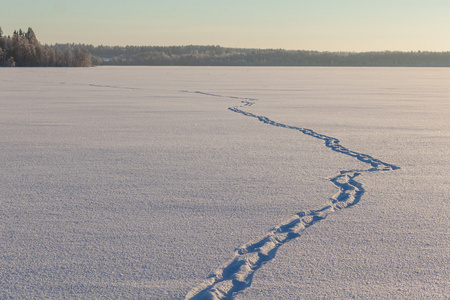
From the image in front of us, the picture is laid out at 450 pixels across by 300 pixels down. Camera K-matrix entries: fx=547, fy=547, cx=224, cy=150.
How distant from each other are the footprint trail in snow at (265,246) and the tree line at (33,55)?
71.8 metres

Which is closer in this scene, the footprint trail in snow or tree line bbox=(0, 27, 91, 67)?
the footprint trail in snow

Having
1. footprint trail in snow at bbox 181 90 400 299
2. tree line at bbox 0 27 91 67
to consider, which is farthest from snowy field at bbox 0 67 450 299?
tree line at bbox 0 27 91 67

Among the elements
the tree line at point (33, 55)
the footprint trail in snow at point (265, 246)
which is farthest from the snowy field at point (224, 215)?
the tree line at point (33, 55)

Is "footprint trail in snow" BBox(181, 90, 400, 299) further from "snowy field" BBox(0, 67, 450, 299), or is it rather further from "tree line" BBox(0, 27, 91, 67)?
"tree line" BBox(0, 27, 91, 67)

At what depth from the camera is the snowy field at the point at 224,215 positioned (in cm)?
238

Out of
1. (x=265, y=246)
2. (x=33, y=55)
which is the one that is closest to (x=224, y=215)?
(x=265, y=246)

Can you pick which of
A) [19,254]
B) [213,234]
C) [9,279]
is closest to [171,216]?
[213,234]

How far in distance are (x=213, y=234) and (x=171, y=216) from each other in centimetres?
45

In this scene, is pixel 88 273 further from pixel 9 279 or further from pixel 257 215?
pixel 257 215

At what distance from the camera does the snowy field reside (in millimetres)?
2375

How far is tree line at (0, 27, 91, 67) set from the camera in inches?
2869

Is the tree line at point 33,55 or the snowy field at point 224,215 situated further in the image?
the tree line at point 33,55

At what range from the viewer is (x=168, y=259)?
264cm

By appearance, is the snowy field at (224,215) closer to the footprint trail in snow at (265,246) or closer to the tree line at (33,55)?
the footprint trail in snow at (265,246)
